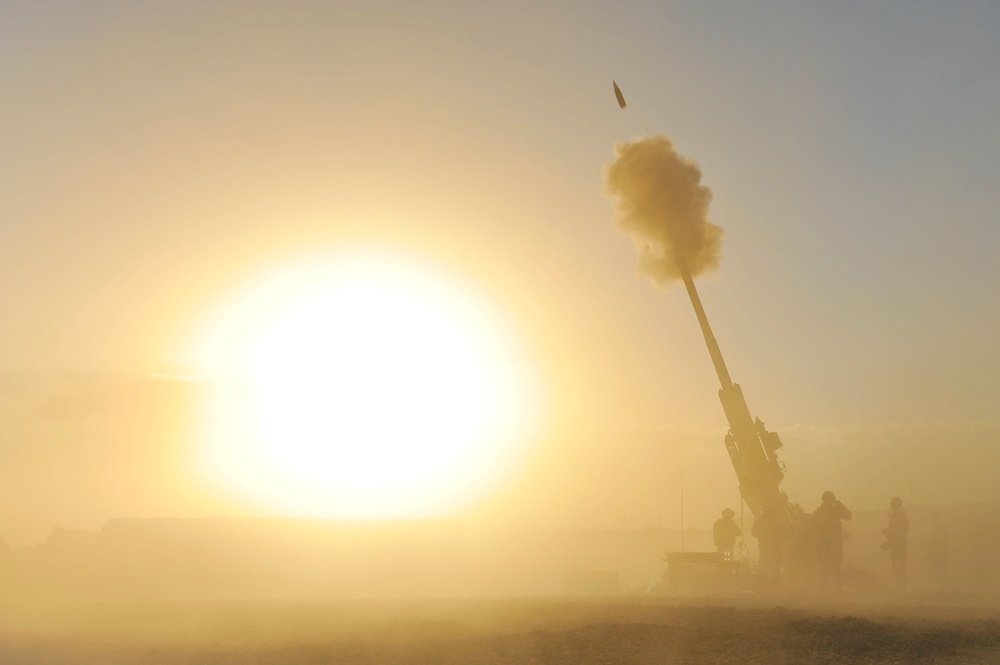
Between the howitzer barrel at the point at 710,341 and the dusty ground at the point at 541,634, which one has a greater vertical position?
the howitzer barrel at the point at 710,341

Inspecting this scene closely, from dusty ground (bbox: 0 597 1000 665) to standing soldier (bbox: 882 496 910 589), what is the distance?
14.9 ft

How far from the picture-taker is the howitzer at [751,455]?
104ft

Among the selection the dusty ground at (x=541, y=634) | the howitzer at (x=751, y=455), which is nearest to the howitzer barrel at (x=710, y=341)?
the howitzer at (x=751, y=455)

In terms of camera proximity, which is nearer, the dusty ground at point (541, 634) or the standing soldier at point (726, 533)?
the dusty ground at point (541, 634)

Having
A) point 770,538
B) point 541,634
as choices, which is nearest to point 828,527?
point 770,538

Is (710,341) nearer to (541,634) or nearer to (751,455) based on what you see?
(751,455)

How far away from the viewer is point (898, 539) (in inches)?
1261

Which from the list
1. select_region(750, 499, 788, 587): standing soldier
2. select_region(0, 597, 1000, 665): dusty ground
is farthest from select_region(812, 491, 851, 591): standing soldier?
select_region(0, 597, 1000, 665): dusty ground

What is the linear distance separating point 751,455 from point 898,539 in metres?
6.14

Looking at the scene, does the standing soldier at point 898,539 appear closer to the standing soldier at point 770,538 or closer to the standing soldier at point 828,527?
the standing soldier at point 828,527

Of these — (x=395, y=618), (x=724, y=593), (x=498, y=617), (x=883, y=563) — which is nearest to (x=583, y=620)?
(x=498, y=617)

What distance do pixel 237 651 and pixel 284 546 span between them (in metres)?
48.3

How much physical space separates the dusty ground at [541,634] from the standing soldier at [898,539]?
4.53 meters

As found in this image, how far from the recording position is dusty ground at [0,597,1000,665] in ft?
55.3
